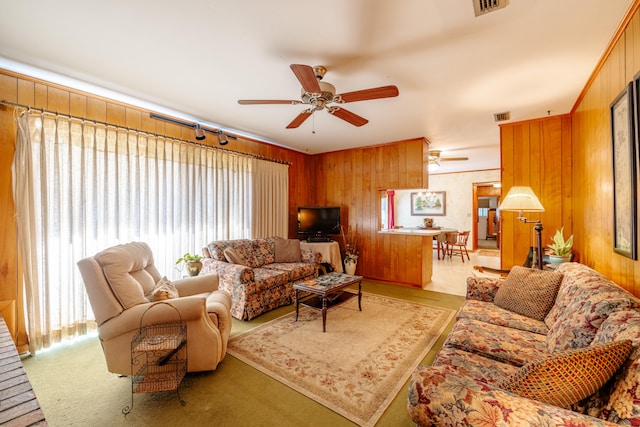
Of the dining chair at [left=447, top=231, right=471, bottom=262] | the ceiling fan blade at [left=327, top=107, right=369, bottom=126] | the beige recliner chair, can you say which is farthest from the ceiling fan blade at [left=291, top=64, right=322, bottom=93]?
the dining chair at [left=447, top=231, right=471, bottom=262]

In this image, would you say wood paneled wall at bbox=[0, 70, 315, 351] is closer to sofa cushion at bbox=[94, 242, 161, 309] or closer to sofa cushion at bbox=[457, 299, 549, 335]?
sofa cushion at bbox=[94, 242, 161, 309]

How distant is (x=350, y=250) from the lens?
5.46 meters

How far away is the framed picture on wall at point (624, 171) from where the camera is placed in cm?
168

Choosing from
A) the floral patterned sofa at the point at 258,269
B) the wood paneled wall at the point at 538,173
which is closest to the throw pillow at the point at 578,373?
the floral patterned sofa at the point at 258,269

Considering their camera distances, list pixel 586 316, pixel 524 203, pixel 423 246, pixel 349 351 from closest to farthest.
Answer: pixel 586 316 < pixel 349 351 < pixel 524 203 < pixel 423 246

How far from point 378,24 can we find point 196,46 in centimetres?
140

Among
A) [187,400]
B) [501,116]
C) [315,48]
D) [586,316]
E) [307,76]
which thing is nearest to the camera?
[586,316]

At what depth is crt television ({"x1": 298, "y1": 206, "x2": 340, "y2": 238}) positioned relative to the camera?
5.37 meters

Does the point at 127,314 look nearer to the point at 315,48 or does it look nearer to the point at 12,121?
the point at 12,121

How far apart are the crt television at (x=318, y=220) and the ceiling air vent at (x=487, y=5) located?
3945 mm

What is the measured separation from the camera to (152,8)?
5.63 feet

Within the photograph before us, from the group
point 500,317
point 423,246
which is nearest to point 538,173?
point 423,246

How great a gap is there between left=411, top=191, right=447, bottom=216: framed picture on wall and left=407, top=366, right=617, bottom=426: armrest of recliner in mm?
8518

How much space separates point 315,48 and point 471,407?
239cm
